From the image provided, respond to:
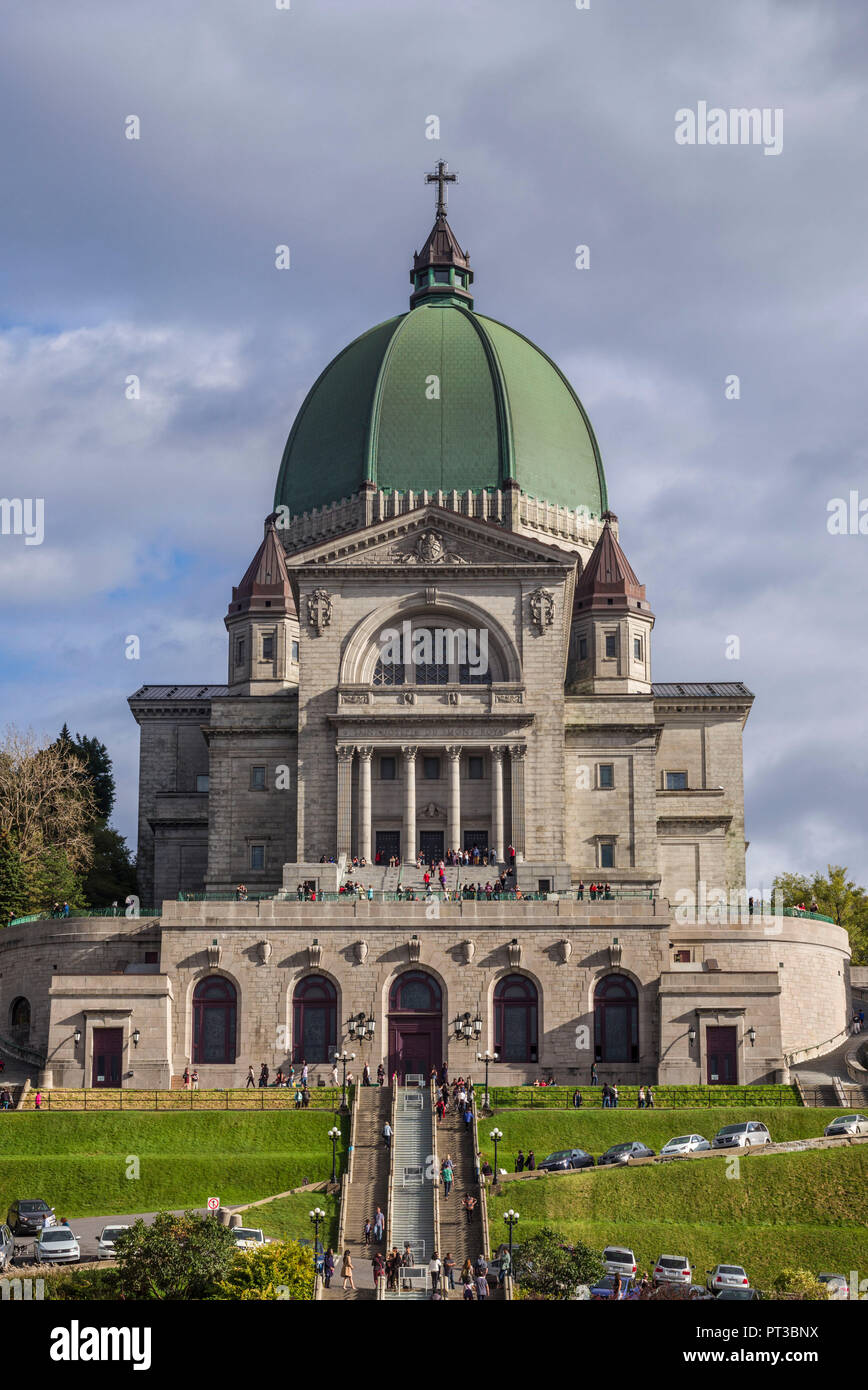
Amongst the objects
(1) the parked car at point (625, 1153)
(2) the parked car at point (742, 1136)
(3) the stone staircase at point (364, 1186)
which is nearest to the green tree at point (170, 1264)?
(3) the stone staircase at point (364, 1186)

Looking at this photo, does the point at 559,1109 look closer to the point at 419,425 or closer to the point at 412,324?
the point at 419,425

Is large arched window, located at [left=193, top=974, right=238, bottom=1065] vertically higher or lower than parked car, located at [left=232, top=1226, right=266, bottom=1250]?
higher

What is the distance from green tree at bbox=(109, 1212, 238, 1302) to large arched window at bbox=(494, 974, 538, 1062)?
28.7m

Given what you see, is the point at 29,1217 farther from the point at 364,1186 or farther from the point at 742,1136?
the point at 742,1136

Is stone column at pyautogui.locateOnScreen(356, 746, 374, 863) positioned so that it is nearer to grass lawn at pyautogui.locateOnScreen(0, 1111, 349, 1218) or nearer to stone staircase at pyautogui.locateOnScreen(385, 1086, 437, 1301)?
stone staircase at pyautogui.locateOnScreen(385, 1086, 437, 1301)

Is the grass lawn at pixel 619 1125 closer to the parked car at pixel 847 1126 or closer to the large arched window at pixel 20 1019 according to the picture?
the parked car at pixel 847 1126

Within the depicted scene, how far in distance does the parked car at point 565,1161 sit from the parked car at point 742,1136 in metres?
4.54

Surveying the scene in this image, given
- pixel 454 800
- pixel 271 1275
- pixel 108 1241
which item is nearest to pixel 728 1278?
pixel 271 1275

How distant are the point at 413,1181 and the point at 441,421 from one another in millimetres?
49991

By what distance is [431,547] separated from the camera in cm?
8719

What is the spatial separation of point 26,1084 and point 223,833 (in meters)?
22.0

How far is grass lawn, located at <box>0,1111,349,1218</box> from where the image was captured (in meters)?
57.7

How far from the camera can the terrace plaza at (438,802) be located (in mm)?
72312

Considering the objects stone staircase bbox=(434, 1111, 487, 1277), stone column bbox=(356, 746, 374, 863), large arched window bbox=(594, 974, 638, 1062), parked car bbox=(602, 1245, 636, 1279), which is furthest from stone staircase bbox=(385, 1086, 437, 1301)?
stone column bbox=(356, 746, 374, 863)
